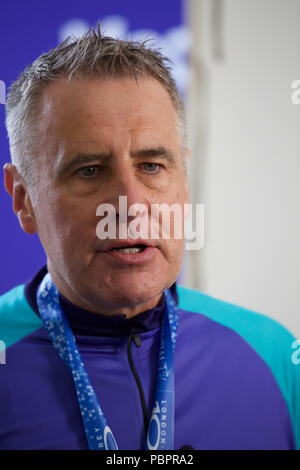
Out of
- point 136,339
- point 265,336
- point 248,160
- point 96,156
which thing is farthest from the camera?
point 248,160

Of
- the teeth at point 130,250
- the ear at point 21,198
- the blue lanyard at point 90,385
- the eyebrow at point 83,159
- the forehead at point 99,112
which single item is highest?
the forehead at point 99,112

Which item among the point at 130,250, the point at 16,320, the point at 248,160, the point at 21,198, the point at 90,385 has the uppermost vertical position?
the point at 248,160

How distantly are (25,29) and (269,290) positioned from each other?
5.02 feet

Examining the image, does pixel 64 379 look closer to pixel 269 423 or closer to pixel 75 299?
pixel 75 299

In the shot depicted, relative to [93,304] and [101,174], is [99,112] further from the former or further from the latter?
[93,304]

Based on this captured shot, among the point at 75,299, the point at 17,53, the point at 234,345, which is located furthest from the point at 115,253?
the point at 17,53

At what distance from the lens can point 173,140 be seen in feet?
2.91

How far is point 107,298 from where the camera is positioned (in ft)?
2.66

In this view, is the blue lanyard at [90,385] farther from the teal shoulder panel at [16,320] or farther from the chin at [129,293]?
the chin at [129,293]

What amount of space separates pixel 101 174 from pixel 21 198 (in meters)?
0.24

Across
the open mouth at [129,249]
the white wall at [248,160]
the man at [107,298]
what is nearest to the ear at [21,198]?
Answer: the man at [107,298]

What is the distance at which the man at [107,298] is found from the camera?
0.81m

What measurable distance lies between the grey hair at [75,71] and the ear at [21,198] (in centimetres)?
2

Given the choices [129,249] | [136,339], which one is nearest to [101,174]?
[129,249]
